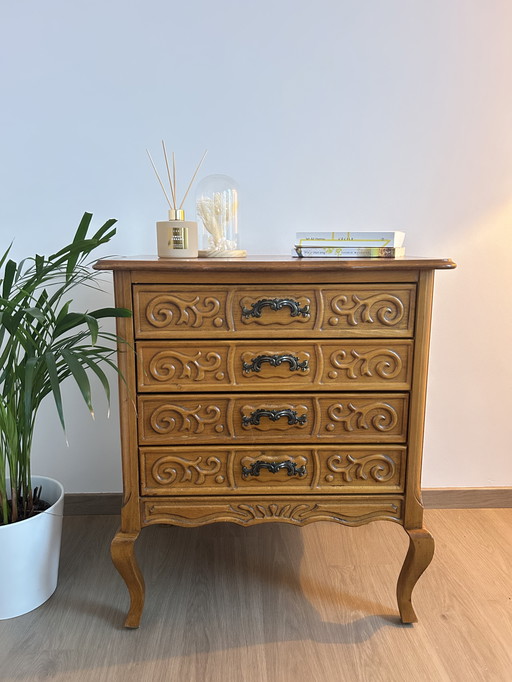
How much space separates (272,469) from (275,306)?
0.40m

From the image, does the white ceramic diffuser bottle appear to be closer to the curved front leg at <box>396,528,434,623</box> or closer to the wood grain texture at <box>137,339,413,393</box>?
the wood grain texture at <box>137,339,413,393</box>

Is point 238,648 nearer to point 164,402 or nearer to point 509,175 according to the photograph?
point 164,402

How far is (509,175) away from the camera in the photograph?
178 cm

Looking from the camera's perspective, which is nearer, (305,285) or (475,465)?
(305,285)

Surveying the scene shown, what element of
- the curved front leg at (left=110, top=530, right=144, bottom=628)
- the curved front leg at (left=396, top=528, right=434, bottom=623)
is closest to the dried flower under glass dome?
the curved front leg at (left=110, top=530, right=144, bottom=628)

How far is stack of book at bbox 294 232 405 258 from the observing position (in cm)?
135

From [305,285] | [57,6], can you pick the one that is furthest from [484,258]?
[57,6]

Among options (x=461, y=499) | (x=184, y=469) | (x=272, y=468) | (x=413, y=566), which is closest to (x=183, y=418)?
(x=184, y=469)

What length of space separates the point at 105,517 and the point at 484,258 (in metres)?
1.60

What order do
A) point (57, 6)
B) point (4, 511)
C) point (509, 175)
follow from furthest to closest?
point (509, 175)
point (57, 6)
point (4, 511)

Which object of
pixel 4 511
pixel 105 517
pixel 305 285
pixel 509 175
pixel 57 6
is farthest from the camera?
pixel 105 517

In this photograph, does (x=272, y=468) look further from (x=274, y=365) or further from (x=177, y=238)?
(x=177, y=238)

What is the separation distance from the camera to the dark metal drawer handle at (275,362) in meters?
1.26

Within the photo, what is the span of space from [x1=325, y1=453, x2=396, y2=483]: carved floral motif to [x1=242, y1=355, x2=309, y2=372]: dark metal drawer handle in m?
0.25
